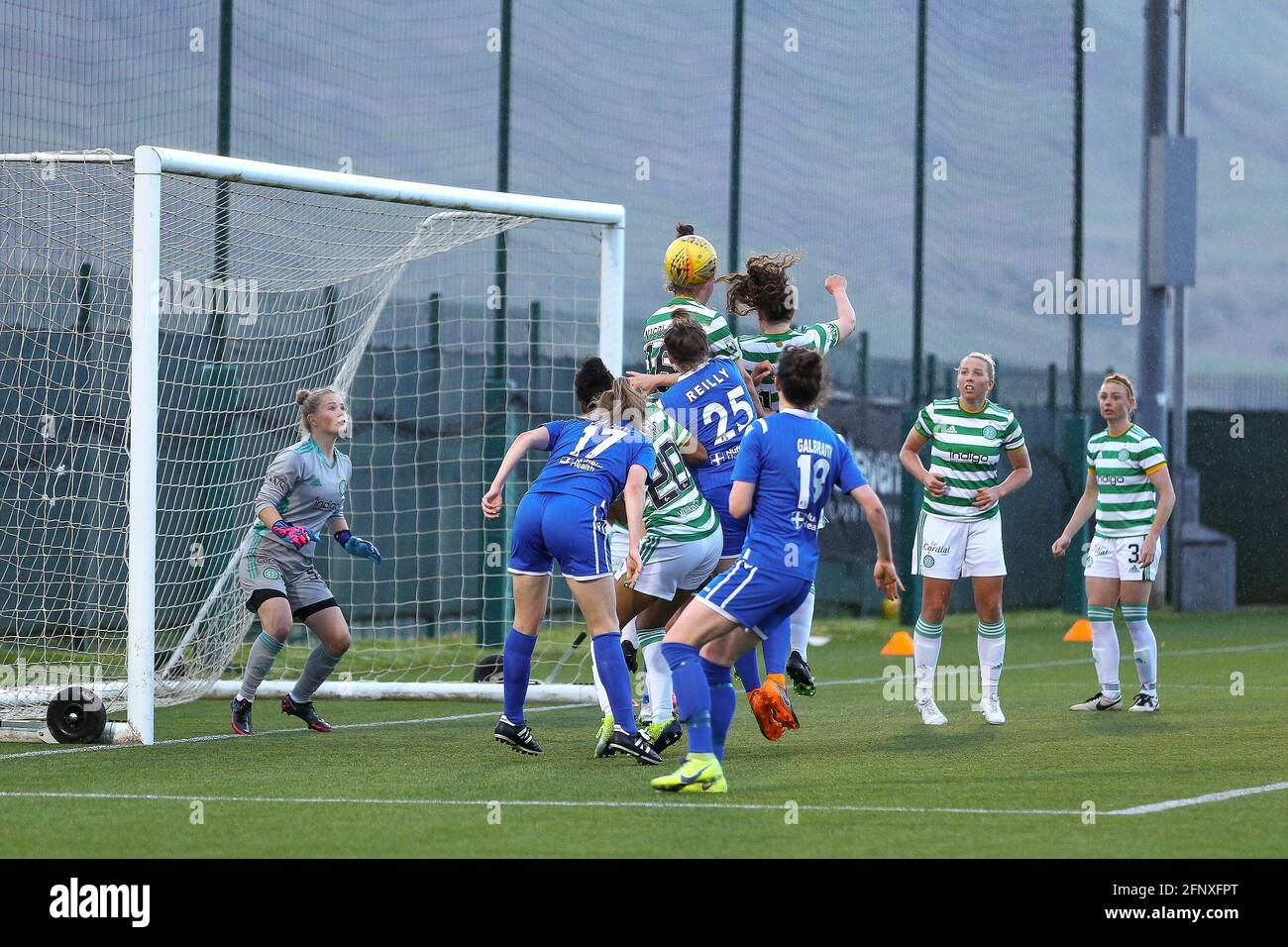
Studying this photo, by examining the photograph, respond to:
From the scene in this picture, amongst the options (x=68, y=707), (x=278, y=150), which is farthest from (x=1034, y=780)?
(x=278, y=150)

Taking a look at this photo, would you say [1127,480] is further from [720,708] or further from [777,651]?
[720,708]

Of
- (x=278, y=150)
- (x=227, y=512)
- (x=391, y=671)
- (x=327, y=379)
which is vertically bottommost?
(x=391, y=671)

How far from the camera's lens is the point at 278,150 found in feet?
42.1

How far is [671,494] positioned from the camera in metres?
8.25

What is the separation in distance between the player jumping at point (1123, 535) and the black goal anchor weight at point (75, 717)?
5.67 metres

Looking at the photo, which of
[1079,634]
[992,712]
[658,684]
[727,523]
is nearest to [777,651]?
[658,684]

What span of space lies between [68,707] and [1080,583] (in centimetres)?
1359

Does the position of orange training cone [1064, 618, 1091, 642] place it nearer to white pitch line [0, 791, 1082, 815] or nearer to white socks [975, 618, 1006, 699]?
white socks [975, 618, 1006, 699]

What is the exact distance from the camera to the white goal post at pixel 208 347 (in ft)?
28.8

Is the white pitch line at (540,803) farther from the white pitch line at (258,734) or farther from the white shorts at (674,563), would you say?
the white shorts at (674,563)

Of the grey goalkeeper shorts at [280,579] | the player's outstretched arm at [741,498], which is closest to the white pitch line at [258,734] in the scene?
the grey goalkeeper shorts at [280,579]

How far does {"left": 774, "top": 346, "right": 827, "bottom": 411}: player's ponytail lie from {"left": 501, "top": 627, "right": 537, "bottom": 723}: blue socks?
190 cm
